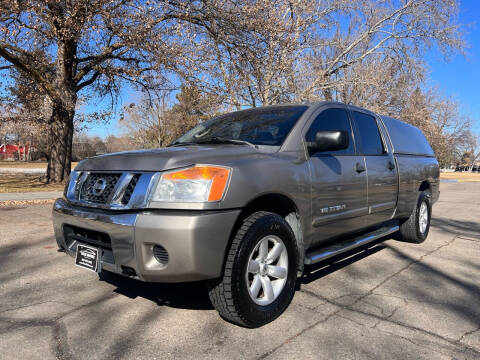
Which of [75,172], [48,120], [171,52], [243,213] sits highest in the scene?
[171,52]

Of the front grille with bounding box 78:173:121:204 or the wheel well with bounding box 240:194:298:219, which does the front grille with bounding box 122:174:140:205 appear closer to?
the front grille with bounding box 78:173:121:204

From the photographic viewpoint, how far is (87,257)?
2730 millimetres

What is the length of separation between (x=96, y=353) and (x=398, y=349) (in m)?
1.95

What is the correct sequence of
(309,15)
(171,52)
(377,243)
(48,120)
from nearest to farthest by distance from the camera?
1. (377,243)
2. (171,52)
3. (48,120)
4. (309,15)

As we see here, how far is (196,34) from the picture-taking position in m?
12.3

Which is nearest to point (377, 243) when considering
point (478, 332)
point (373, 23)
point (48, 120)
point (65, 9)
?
point (478, 332)

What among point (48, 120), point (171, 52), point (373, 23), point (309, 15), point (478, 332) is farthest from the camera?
point (373, 23)

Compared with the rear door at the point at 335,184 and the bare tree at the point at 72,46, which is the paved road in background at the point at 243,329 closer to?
the rear door at the point at 335,184

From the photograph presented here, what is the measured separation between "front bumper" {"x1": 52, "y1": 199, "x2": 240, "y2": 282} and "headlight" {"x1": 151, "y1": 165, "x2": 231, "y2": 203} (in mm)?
100

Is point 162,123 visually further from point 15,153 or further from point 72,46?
point 15,153

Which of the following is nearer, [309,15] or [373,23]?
[309,15]

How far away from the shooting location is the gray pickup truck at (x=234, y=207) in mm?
2365

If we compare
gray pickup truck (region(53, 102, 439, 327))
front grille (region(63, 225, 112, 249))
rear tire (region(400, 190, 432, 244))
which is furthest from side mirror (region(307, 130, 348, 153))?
rear tire (region(400, 190, 432, 244))

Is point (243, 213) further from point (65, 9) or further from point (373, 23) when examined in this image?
point (373, 23)
